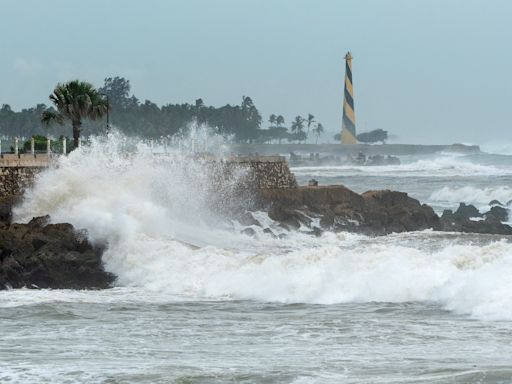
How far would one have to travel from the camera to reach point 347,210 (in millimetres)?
32344

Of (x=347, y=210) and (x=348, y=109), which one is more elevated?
(x=348, y=109)

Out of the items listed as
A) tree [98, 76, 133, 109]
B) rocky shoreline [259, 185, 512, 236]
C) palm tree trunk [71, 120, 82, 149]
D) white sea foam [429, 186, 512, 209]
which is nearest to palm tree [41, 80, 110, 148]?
palm tree trunk [71, 120, 82, 149]

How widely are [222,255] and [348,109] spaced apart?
236 ft

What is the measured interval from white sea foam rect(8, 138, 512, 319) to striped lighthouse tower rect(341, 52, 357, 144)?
191 ft

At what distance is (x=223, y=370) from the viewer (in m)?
12.4

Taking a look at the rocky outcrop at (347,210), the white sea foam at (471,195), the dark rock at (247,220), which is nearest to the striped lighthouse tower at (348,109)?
the white sea foam at (471,195)

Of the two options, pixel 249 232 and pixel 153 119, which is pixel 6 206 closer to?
pixel 249 232

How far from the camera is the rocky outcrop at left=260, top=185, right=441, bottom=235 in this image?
3097 cm

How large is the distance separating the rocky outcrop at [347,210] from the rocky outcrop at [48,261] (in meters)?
10.4

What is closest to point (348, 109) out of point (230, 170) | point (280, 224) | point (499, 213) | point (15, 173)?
point (499, 213)

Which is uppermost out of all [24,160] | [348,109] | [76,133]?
[348,109]

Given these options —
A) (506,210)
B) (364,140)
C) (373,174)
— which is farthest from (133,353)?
(364,140)

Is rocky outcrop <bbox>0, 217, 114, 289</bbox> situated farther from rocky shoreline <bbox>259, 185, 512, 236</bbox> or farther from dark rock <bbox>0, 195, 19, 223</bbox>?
rocky shoreline <bbox>259, 185, 512, 236</bbox>

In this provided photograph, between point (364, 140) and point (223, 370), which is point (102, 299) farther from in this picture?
point (364, 140)
